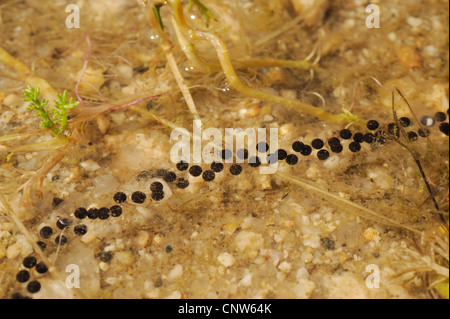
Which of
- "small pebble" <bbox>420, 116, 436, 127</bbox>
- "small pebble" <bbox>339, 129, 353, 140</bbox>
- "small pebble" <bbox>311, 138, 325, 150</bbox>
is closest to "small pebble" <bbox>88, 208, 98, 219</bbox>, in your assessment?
"small pebble" <bbox>311, 138, 325, 150</bbox>

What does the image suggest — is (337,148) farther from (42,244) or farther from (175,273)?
(42,244)

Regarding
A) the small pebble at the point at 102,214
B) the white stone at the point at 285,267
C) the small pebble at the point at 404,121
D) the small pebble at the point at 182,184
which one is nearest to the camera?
the white stone at the point at 285,267

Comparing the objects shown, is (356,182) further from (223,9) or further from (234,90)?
(223,9)

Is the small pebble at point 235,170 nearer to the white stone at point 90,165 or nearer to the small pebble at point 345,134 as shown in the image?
the small pebble at point 345,134

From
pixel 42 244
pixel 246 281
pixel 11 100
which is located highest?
pixel 11 100

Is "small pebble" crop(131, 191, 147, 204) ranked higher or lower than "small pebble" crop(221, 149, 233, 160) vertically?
lower

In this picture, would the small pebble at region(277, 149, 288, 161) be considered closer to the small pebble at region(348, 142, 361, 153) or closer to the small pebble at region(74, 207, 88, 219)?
the small pebble at region(348, 142, 361, 153)

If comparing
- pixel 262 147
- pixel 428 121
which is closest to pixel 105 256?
pixel 262 147

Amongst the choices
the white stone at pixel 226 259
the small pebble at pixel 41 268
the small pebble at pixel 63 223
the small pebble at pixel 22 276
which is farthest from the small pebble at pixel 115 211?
the white stone at pixel 226 259

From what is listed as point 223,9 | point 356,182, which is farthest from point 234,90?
point 356,182

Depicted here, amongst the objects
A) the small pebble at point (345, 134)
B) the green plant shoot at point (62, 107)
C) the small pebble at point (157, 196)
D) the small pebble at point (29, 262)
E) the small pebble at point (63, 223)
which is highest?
the green plant shoot at point (62, 107)

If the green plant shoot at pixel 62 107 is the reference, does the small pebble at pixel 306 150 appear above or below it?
below
